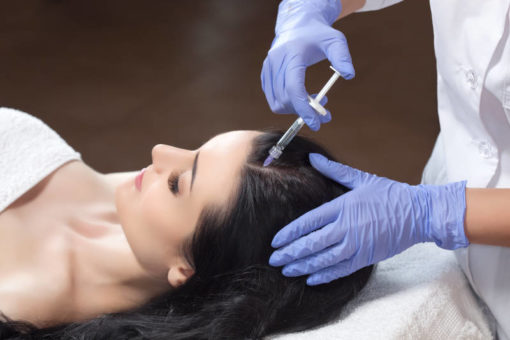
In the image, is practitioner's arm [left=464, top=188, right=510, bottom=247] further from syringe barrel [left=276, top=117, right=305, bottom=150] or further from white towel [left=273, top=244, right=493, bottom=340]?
syringe barrel [left=276, top=117, right=305, bottom=150]

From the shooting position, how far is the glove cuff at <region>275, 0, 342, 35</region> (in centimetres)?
143

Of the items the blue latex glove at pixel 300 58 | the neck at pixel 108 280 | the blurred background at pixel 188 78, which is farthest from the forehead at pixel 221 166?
the blurred background at pixel 188 78

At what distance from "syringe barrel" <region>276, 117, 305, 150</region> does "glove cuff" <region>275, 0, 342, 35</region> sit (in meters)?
0.31

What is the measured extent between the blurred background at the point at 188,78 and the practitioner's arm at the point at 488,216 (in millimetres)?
1329

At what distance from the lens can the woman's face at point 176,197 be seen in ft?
4.03

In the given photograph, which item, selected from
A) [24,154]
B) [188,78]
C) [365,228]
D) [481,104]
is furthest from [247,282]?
[188,78]

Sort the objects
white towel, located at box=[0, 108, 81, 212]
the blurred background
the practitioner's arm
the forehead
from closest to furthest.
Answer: the practitioner's arm → the forehead → white towel, located at box=[0, 108, 81, 212] → the blurred background

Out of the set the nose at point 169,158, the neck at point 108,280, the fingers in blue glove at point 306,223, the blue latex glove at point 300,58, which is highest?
the blue latex glove at point 300,58

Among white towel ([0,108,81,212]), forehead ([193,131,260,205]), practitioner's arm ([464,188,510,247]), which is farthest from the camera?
white towel ([0,108,81,212])

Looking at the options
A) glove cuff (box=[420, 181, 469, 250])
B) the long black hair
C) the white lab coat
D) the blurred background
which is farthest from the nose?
the blurred background

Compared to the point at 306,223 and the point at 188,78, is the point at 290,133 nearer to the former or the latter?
the point at 306,223

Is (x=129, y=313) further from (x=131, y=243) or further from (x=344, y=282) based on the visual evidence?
(x=344, y=282)

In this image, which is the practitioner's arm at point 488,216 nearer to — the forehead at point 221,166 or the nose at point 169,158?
the forehead at point 221,166

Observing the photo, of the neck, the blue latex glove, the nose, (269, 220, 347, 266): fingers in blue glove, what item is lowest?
the neck
